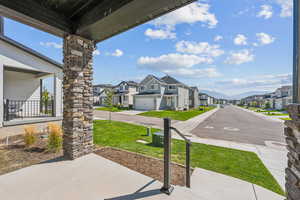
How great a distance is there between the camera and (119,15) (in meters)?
2.51

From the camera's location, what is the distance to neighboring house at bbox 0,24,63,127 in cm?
668

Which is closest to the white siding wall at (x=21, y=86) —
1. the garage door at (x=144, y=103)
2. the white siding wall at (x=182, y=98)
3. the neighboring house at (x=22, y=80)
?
the neighboring house at (x=22, y=80)

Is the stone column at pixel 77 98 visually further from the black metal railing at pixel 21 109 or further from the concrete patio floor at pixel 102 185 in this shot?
the black metal railing at pixel 21 109

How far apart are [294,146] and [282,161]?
13.2ft

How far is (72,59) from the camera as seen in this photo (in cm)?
326

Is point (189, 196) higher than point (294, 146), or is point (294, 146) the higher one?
point (294, 146)

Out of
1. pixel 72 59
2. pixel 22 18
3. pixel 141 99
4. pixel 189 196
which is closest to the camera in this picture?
pixel 189 196

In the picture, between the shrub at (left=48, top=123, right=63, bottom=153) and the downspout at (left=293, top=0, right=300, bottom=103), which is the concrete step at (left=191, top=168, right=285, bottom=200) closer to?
the downspout at (left=293, top=0, right=300, bottom=103)

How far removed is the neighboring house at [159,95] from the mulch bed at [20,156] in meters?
18.1

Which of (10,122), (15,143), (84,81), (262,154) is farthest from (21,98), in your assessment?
(262,154)

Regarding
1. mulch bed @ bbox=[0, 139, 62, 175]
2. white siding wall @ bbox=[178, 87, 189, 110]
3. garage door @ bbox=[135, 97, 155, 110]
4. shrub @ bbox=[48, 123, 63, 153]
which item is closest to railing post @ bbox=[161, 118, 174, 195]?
mulch bed @ bbox=[0, 139, 62, 175]

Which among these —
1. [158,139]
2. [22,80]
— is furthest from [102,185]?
[22,80]

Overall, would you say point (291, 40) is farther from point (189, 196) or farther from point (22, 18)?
point (22, 18)

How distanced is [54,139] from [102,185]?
7.75 feet
